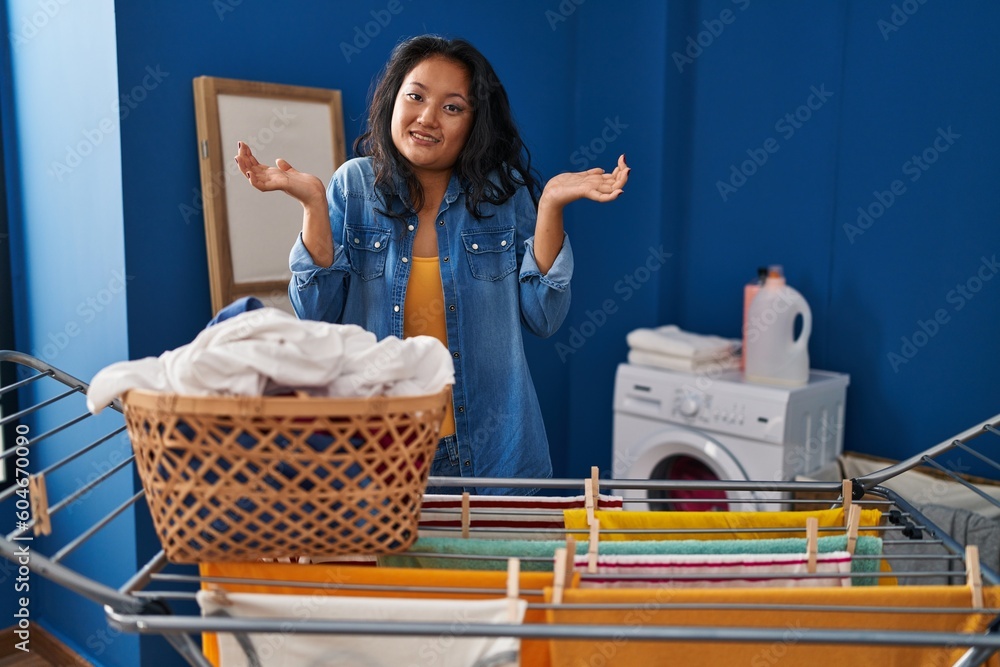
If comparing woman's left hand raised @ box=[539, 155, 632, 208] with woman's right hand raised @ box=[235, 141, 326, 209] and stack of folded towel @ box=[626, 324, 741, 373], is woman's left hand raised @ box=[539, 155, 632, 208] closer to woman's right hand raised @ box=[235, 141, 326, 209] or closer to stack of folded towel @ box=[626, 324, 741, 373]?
woman's right hand raised @ box=[235, 141, 326, 209]

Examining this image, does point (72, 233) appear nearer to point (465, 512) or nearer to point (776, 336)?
point (465, 512)

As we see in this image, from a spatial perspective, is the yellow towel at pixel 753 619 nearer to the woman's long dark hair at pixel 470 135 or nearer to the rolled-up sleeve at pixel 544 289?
the rolled-up sleeve at pixel 544 289

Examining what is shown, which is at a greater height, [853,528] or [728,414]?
[853,528]

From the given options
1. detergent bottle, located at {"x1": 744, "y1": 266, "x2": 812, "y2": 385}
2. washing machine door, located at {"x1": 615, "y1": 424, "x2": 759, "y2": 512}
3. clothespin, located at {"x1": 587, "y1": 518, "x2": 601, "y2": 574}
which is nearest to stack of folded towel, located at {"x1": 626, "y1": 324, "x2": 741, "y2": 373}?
detergent bottle, located at {"x1": 744, "y1": 266, "x2": 812, "y2": 385}

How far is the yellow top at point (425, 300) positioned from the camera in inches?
62.1

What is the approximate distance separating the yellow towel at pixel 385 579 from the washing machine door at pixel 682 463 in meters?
1.72

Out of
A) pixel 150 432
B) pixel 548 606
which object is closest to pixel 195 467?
pixel 150 432

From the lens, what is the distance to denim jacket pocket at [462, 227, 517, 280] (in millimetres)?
1573

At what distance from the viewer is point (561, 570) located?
0.85 meters

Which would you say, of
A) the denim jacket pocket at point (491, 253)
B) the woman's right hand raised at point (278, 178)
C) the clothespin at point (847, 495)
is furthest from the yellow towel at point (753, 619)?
the denim jacket pocket at point (491, 253)

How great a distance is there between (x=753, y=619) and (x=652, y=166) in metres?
2.47

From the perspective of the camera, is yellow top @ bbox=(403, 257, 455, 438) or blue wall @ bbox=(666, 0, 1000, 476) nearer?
yellow top @ bbox=(403, 257, 455, 438)

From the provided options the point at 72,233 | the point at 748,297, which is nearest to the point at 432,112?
the point at 72,233

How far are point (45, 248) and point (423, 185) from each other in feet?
4.47
